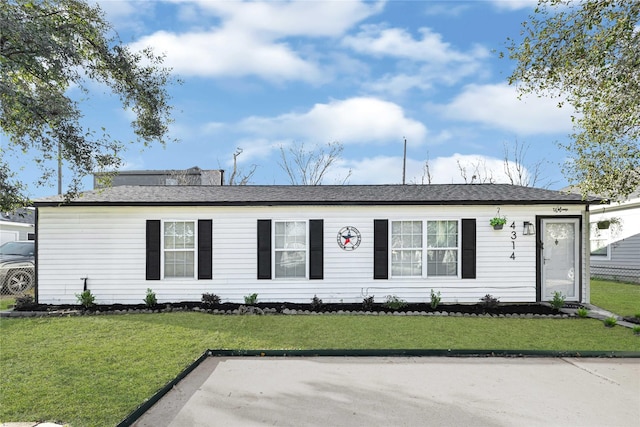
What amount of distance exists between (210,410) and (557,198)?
8.90 m

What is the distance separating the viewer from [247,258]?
9.27 meters

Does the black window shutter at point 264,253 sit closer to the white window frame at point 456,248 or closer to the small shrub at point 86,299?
the white window frame at point 456,248

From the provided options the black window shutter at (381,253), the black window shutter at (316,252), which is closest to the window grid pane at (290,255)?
the black window shutter at (316,252)

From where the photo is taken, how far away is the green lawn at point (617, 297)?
9.07m

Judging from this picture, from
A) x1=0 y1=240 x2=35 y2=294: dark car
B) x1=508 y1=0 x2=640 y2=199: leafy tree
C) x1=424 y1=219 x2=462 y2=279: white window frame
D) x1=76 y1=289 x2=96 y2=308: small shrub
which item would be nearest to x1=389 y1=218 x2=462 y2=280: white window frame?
x1=424 y1=219 x2=462 y2=279: white window frame

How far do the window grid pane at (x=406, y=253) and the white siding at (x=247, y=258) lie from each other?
0.72 ft

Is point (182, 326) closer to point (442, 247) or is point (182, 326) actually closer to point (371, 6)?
point (442, 247)

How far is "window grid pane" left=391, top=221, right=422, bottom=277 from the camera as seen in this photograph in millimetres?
9273

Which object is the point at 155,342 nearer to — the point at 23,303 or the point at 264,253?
the point at 264,253

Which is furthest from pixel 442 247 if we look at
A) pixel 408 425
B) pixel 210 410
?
pixel 210 410

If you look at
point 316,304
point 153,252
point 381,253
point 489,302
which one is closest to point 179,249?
point 153,252

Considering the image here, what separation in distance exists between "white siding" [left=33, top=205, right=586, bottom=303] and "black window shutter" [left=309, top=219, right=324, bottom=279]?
0.43ft

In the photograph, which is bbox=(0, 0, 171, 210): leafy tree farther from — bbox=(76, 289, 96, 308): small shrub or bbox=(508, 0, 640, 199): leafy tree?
bbox=(508, 0, 640, 199): leafy tree

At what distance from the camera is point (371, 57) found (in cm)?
1293
